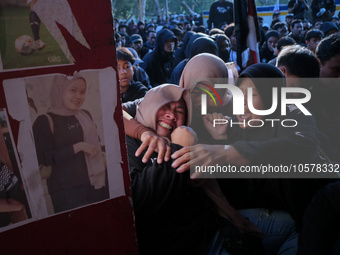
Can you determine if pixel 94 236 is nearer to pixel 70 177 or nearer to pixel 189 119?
pixel 70 177

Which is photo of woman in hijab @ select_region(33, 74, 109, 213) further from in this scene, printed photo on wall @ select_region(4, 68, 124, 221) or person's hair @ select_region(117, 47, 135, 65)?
person's hair @ select_region(117, 47, 135, 65)

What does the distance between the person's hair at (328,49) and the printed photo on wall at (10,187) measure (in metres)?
2.40

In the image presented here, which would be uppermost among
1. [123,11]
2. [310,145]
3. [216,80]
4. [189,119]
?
[123,11]

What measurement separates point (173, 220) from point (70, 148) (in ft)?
2.20

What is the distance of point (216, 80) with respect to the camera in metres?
2.11

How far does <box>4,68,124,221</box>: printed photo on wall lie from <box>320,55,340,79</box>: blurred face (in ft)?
6.75

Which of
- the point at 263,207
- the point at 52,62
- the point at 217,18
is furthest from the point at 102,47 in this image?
the point at 217,18

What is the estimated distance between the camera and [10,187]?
3.07ft

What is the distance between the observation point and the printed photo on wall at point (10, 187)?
2.97 ft

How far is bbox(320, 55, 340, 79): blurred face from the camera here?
250 centimetres

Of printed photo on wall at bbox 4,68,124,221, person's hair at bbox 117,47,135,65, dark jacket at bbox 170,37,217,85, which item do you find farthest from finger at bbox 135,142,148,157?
dark jacket at bbox 170,37,217,85

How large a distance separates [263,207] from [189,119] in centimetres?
59

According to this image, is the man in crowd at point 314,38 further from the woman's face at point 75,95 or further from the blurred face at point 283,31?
the woman's face at point 75,95

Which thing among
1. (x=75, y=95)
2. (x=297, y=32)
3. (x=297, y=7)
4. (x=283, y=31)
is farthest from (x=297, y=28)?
(x=75, y=95)
